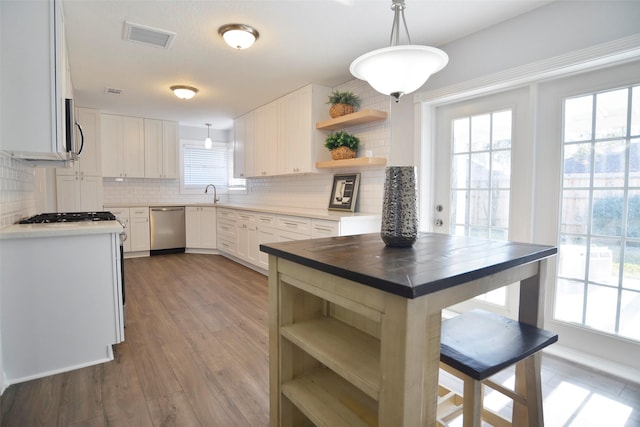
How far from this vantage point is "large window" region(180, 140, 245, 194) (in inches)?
262

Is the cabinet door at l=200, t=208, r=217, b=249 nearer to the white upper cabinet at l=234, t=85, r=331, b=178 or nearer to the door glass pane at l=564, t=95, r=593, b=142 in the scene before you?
the white upper cabinet at l=234, t=85, r=331, b=178

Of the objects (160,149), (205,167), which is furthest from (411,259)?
(205,167)

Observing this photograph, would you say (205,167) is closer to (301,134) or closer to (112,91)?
(112,91)

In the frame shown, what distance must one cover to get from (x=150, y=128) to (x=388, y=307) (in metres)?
6.27

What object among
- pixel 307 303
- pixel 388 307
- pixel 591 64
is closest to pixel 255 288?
pixel 307 303

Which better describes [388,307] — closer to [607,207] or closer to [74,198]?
[607,207]

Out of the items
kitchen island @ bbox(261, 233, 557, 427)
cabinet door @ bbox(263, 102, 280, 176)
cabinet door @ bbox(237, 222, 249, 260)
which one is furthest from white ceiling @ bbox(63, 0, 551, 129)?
cabinet door @ bbox(237, 222, 249, 260)

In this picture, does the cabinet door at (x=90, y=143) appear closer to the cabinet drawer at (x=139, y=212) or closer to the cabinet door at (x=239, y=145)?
the cabinet drawer at (x=139, y=212)

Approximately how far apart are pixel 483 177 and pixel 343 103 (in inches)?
67.5

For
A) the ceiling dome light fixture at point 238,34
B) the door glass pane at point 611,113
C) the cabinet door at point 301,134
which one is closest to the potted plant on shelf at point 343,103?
the cabinet door at point 301,134

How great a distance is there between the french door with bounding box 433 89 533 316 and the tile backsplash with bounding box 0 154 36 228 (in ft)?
10.9

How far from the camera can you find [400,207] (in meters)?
1.38

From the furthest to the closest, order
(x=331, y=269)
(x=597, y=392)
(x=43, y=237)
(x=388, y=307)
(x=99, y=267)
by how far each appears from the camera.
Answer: (x=99, y=267) → (x=43, y=237) → (x=597, y=392) → (x=331, y=269) → (x=388, y=307)

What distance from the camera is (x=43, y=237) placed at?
2039mm
